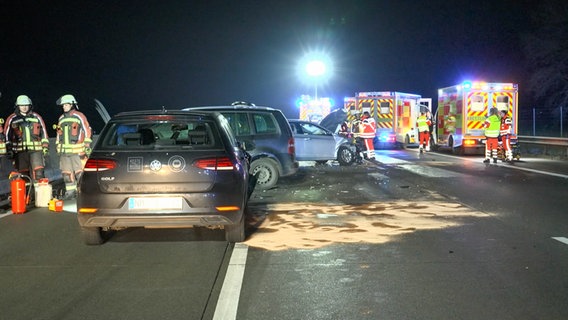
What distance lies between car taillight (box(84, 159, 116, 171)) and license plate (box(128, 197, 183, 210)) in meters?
0.43

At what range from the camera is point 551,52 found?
33438mm

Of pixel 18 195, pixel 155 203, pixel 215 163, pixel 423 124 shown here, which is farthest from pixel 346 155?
pixel 155 203

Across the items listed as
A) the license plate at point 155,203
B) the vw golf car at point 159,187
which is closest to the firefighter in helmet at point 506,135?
the vw golf car at point 159,187

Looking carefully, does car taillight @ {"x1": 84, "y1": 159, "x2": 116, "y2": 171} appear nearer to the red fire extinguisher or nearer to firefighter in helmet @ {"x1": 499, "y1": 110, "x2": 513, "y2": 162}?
the red fire extinguisher

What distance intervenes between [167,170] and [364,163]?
1252 centimetres

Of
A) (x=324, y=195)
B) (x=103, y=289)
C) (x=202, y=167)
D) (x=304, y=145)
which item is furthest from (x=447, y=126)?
(x=103, y=289)

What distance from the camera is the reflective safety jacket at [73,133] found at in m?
10.2

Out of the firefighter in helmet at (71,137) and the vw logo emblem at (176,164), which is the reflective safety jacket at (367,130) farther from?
the vw logo emblem at (176,164)

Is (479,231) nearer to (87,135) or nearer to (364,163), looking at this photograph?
(87,135)

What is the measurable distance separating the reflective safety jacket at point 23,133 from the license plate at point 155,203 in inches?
196

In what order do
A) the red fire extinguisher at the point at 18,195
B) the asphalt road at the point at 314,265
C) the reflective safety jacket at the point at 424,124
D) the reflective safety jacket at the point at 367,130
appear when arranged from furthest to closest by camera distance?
the reflective safety jacket at the point at 424,124 → the reflective safety jacket at the point at 367,130 → the red fire extinguisher at the point at 18,195 → the asphalt road at the point at 314,265

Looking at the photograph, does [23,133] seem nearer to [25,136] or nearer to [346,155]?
[25,136]

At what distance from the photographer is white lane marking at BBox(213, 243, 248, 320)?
4.48 metres

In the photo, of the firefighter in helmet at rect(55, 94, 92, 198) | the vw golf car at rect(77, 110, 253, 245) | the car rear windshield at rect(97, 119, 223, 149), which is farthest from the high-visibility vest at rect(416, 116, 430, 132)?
the vw golf car at rect(77, 110, 253, 245)
